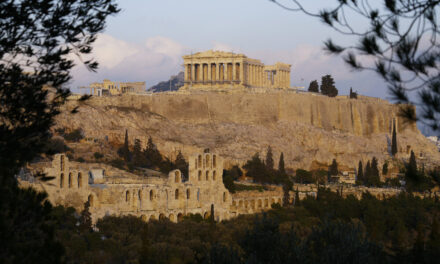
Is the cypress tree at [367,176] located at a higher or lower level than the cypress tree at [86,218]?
higher

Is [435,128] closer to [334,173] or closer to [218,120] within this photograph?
[334,173]

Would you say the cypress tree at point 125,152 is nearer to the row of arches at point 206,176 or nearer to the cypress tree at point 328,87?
the row of arches at point 206,176

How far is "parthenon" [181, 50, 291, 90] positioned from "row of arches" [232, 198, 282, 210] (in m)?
44.4

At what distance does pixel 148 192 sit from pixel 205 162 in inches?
345

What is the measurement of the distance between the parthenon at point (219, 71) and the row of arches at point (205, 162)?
52.7 meters

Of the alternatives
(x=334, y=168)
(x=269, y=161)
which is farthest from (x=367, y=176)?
(x=269, y=161)

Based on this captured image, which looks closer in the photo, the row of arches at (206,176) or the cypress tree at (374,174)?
the row of arches at (206,176)

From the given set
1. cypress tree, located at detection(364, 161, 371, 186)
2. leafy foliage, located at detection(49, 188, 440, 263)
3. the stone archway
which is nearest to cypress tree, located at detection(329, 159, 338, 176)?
cypress tree, located at detection(364, 161, 371, 186)

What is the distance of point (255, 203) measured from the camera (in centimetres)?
7388

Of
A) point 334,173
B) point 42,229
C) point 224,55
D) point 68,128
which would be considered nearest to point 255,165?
point 334,173

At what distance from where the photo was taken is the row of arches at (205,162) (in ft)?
217

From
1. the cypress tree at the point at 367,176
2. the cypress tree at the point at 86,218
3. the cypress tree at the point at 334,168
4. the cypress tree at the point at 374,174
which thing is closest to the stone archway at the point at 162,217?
the cypress tree at the point at 86,218

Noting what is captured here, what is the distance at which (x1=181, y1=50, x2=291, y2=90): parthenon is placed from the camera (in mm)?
122875

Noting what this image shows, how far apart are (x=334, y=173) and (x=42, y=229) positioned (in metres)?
80.5
